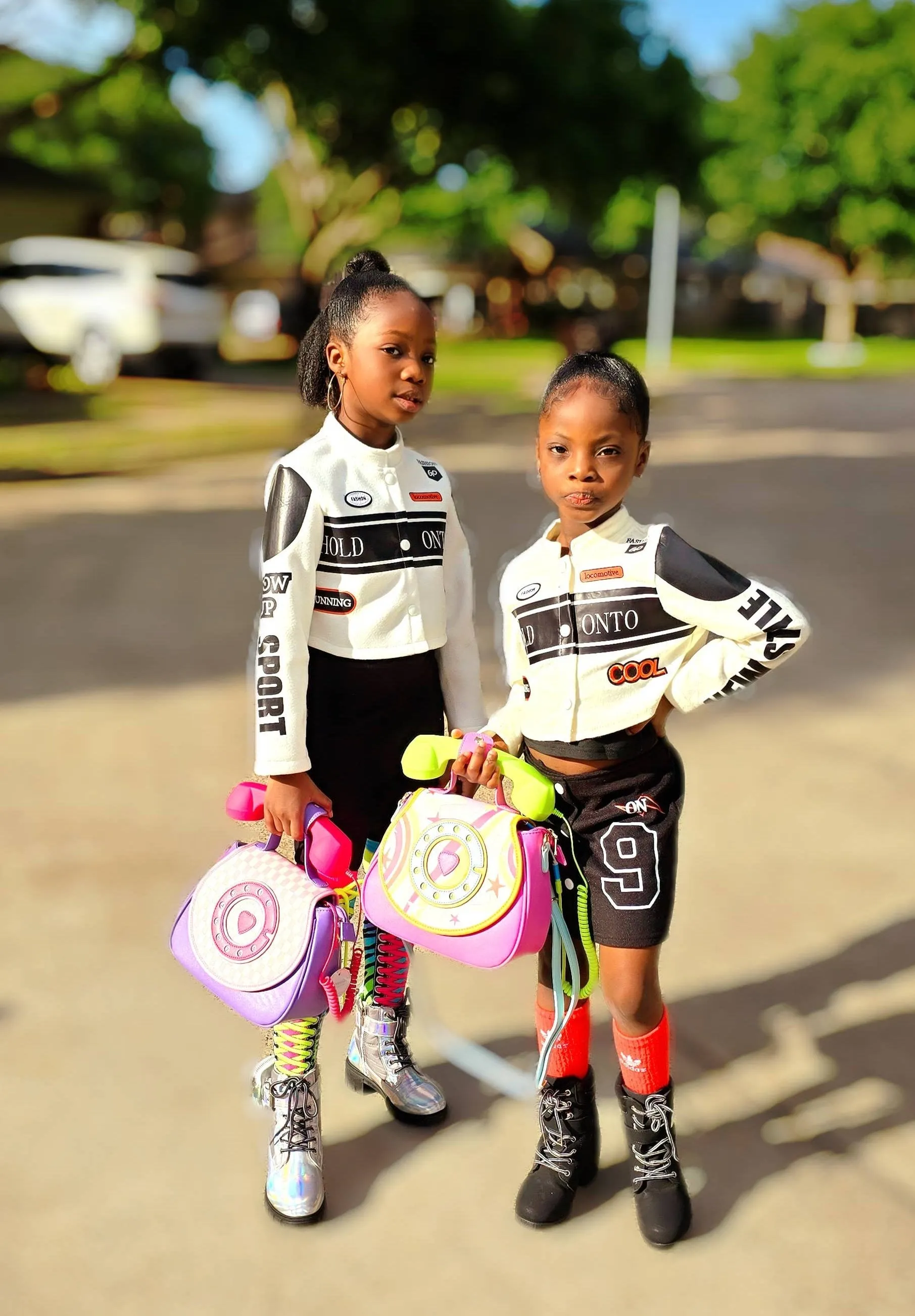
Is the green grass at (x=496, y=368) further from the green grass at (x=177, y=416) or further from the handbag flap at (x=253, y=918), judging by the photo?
the handbag flap at (x=253, y=918)

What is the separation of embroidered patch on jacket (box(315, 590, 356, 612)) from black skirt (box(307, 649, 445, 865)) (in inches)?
3.6

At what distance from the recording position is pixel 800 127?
47.9 metres

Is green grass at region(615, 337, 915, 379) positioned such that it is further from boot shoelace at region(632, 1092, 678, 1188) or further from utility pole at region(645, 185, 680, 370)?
boot shoelace at region(632, 1092, 678, 1188)

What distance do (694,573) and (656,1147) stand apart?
1133 mm

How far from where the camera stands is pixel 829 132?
158 feet

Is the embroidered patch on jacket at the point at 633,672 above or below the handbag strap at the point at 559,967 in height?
above

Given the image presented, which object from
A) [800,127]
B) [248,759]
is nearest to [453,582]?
[248,759]

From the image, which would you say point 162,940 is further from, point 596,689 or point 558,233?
point 558,233

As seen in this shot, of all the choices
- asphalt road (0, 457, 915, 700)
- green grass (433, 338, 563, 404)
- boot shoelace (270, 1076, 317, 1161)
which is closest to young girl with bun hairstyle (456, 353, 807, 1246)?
boot shoelace (270, 1076, 317, 1161)

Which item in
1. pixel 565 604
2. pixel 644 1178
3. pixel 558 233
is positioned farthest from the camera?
pixel 558 233

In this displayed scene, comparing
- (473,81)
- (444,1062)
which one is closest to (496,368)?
(473,81)

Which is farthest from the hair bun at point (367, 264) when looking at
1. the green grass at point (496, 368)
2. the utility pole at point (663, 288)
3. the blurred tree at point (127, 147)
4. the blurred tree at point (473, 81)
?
the blurred tree at point (127, 147)

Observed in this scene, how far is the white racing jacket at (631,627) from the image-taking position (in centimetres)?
226

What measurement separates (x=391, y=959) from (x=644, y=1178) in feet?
2.32
